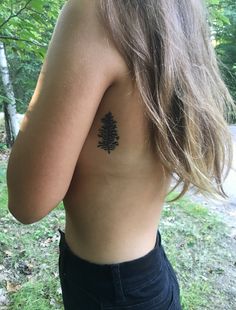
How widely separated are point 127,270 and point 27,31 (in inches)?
78.7

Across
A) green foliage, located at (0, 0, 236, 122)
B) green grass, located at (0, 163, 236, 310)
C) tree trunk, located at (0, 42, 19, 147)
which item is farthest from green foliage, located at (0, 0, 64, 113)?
tree trunk, located at (0, 42, 19, 147)

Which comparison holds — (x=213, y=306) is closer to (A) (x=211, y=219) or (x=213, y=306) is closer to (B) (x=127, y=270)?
(A) (x=211, y=219)

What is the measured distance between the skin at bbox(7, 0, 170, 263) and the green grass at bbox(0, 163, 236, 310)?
1902 millimetres

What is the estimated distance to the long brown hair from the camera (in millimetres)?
819

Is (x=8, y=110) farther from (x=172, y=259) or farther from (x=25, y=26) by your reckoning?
(x=172, y=259)

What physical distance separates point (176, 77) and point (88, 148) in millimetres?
263

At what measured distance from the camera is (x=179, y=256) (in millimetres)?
3336

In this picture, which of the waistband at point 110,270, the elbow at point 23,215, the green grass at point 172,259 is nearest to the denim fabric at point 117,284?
the waistband at point 110,270

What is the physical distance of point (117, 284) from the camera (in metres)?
0.99

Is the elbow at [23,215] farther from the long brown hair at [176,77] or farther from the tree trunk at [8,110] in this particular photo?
the tree trunk at [8,110]

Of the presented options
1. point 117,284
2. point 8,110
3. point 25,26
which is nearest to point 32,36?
point 25,26

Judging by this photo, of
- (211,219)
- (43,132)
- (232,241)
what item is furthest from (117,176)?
(211,219)

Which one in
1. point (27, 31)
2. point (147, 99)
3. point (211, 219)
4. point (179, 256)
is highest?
point (147, 99)

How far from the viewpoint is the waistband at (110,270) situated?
1.00m
